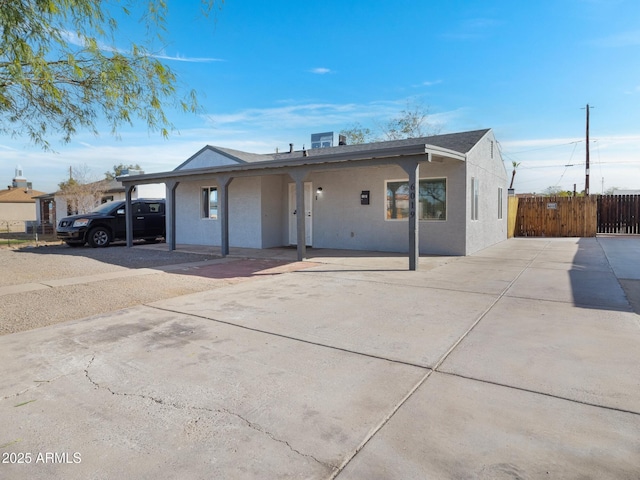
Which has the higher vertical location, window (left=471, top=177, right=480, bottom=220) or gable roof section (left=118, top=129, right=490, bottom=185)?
gable roof section (left=118, top=129, right=490, bottom=185)

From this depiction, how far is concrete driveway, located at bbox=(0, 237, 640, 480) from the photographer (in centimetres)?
219

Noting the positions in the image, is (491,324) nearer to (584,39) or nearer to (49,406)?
(49,406)

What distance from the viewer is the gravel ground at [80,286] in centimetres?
546

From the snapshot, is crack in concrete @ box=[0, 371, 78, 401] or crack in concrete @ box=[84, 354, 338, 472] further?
crack in concrete @ box=[0, 371, 78, 401]

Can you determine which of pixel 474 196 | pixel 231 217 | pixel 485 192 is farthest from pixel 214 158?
pixel 485 192

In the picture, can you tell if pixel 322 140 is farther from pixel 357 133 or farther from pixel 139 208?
pixel 357 133

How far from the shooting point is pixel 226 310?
219 inches

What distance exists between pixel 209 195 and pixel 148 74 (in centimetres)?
929

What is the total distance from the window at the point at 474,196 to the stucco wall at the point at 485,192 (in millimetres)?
158

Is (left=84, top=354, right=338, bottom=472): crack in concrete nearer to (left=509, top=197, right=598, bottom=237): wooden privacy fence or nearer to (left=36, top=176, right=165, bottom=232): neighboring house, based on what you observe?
(left=36, top=176, right=165, bottom=232): neighboring house

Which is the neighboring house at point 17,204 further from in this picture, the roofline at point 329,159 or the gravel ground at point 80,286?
the roofline at point 329,159

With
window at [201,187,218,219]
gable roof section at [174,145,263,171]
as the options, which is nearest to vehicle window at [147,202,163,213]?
gable roof section at [174,145,263,171]

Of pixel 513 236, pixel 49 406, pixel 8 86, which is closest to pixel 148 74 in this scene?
pixel 8 86

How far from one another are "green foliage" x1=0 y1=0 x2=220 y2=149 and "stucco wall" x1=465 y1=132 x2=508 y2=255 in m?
8.42
